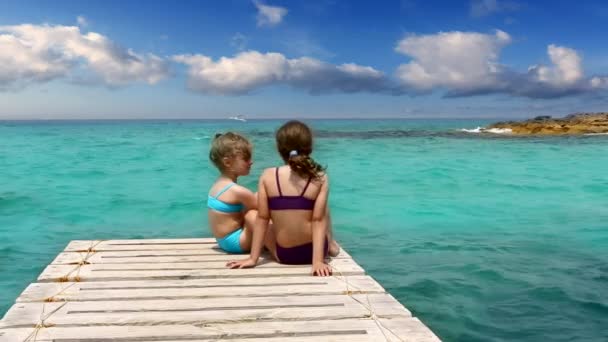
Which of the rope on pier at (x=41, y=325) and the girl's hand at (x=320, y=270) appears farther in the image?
the girl's hand at (x=320, y=270)

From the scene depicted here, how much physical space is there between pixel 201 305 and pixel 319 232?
4.74 ft

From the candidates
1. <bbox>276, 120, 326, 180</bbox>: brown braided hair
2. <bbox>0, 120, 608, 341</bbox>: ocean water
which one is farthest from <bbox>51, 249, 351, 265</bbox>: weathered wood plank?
<bbox>0, 120, 608, 341</bbox>: ocean water

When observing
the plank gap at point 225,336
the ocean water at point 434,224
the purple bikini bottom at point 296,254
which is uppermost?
the purple bikini bottom at point 296,254

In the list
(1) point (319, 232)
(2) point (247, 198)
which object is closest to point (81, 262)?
(2) point (247, 198)

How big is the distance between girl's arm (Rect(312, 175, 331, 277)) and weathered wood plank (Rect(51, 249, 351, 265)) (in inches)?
29.0

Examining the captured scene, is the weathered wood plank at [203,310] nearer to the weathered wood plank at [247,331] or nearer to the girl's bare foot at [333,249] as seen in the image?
the weathered wood plank at [247,331]

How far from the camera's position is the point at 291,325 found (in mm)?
3877

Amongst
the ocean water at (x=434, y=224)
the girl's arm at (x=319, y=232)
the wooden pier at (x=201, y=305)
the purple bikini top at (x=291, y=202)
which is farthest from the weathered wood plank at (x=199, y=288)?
the ocean water at (x=434, y=224)

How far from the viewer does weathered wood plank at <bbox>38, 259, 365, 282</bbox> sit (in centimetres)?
523

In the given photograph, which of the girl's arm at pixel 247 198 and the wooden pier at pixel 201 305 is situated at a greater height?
the girl's arm at pixel 247 198

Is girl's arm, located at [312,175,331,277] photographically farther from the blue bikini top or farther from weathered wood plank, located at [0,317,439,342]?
weathered wood plank, located at [0,317,439,342]

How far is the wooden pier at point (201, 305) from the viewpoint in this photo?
147 inches

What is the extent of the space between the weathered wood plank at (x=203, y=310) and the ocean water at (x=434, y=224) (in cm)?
223

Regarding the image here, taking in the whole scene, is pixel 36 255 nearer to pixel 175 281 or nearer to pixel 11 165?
pixel 175 281
